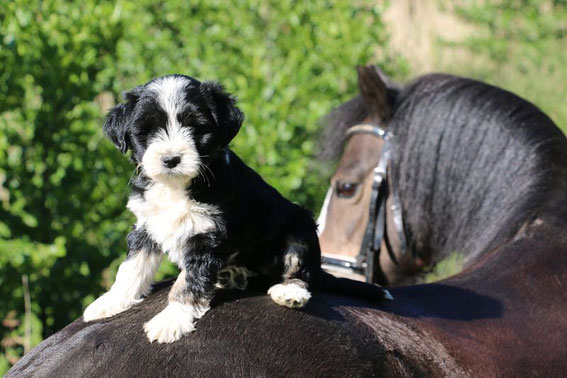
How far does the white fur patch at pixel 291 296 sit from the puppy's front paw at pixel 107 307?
1.33 feet

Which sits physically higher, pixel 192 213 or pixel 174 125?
pixel 174 125

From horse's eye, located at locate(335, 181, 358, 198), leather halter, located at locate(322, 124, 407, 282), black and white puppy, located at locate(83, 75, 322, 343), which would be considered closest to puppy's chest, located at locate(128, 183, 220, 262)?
black and white puppy, located at locate(83, 75, 322, 343)

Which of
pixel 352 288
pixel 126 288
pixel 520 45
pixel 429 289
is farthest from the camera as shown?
pixel 520 45

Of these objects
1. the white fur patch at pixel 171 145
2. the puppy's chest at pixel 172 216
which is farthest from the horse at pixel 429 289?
the white fur patch at pixel 171 145

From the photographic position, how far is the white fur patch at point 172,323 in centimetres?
183

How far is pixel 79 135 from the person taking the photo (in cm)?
432

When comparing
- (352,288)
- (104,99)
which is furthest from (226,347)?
(104,99)

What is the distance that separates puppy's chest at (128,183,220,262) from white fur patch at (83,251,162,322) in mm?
99

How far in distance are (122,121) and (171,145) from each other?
235 millimetres

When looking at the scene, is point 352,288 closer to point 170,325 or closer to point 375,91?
point 170,325

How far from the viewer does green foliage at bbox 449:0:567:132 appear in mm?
10180

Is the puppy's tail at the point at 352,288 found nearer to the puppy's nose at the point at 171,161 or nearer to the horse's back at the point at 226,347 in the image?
the horse's back at the point at 226,347

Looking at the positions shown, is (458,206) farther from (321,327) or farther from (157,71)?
(157,71)

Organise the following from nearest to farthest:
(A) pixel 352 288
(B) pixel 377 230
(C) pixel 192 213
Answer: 1. (C) pixel 192 213
2. (A) pixel 352 288
3. (B) pixel 377 230
